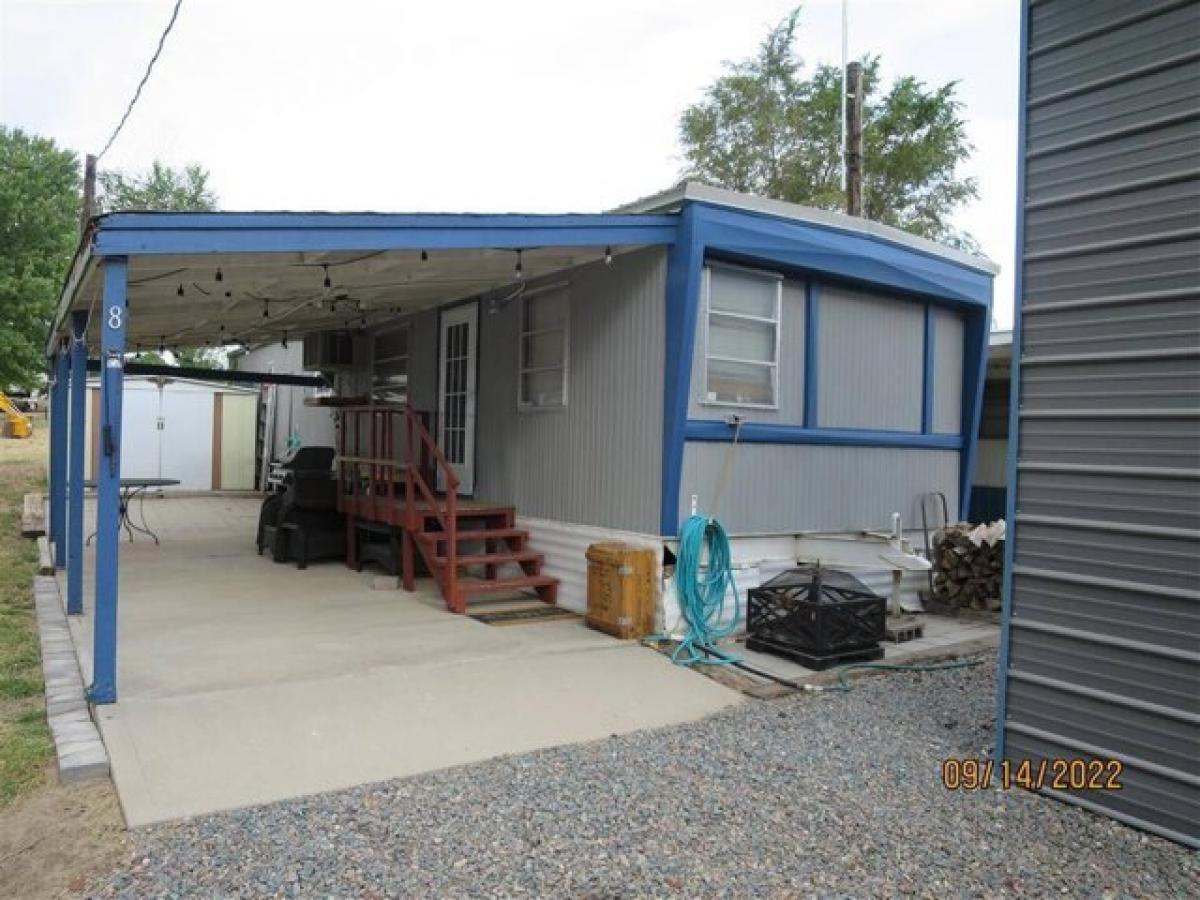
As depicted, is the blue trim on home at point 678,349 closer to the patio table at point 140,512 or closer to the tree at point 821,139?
the patio table at point 140,512

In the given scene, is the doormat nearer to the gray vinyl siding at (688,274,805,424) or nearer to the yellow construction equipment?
the gray vinyl siding at (688,274,805,424)

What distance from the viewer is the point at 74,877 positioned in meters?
2.48

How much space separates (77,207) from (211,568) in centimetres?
2227

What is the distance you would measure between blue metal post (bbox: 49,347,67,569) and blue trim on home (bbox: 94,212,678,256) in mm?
3797

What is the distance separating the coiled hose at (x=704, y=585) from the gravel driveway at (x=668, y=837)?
73.4 inches

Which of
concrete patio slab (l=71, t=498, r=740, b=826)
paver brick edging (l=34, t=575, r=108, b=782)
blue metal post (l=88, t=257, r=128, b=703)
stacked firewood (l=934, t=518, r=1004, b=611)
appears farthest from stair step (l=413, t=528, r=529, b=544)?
stacked firewood (l=934, t=518, r=1004, b=611)

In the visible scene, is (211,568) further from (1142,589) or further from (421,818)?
(1142,589)

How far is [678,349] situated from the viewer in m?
5.55

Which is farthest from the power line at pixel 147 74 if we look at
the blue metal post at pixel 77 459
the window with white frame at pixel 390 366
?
the window with white frame at pixel 390 366

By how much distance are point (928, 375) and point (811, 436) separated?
164 centimetres

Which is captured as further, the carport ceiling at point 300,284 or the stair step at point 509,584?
the stair step at point 509,584

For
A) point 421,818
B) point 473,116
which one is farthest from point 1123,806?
point 473,116

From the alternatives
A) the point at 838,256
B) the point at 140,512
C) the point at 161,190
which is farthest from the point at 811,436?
the point at 161,190

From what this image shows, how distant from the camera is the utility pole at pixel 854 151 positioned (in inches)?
387
